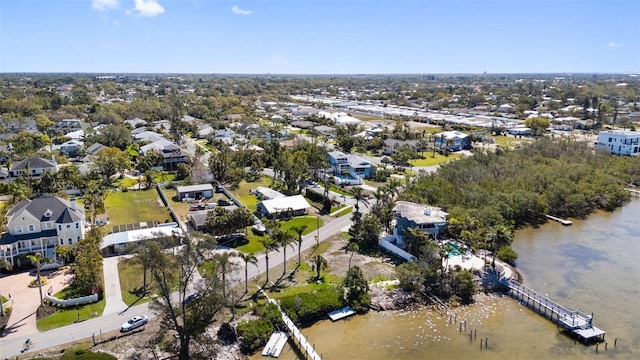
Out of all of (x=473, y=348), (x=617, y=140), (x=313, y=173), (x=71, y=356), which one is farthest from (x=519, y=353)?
(x=617, y=140)

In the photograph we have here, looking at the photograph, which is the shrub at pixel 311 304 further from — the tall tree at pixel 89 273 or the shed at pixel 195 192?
the shed at pixel 195 192

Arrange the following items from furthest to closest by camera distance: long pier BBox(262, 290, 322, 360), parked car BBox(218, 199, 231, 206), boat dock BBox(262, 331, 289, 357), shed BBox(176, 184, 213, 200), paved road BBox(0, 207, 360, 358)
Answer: shed BBox(176, 184, 213, 200)
parked car BBox(218, 199, 231, 206)
boat dock BBox(262, 331, 289, 357)
long pier BBox(262, 290, 322, 360)
paved road BBox(0, 207, 360, 358)

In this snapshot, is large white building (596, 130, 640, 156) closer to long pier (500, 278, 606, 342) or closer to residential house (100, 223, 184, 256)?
long pier (500, 278, 606, 342)

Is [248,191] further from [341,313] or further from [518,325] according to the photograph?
[518,325]

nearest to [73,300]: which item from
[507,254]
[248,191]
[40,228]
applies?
[40,228]

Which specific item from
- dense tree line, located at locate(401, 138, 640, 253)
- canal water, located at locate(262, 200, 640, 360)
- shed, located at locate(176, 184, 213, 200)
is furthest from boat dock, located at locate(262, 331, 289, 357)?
shed, located at locate(176, 184, 213, 200)
